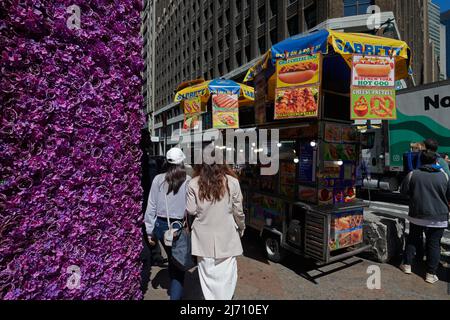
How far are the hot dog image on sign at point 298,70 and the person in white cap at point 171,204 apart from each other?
7.20 feet

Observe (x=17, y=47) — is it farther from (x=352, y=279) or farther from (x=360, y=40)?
(x=352, y=279)

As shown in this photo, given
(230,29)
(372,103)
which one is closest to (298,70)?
(372,103)

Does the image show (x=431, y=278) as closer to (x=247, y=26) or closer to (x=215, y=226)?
(x=215, y=226)

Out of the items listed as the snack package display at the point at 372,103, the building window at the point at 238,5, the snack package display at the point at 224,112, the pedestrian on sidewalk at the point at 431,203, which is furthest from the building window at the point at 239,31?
the pedestrian on sidewalk at the point at 431,203

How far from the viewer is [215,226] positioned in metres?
2.95

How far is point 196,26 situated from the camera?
39094mm

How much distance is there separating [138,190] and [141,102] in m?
0.98

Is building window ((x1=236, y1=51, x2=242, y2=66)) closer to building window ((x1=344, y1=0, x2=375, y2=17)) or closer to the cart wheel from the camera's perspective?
building window ((x1=344, y1=0, x2=375, y2=17))

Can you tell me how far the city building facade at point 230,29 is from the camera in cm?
2098

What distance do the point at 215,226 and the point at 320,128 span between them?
8.21 ft

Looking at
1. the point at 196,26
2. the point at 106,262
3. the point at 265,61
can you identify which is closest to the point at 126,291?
the point at 106,262

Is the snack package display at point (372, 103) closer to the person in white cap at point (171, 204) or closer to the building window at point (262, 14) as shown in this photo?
the person in white cap at point (171, 204)

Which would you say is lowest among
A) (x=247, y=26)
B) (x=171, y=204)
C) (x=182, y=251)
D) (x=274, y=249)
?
(x=274, y=249)

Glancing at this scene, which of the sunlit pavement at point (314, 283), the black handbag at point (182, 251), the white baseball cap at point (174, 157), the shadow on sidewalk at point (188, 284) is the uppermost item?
the white baseball cap at point (174, 157)
